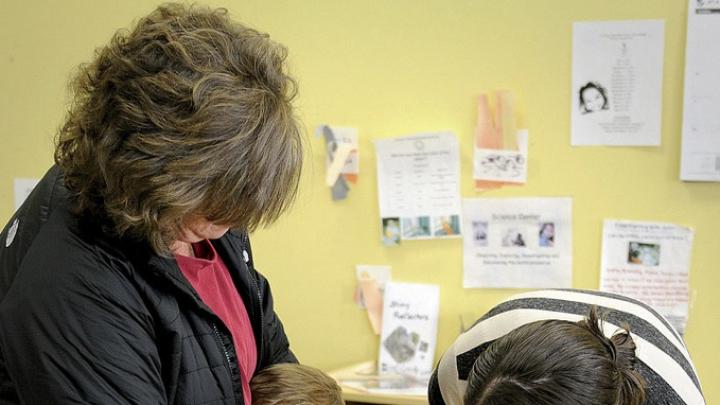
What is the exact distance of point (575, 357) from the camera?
39.1 inches

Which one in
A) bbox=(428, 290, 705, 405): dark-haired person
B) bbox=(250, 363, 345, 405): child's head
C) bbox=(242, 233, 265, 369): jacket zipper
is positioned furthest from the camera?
bbox=(250, 363, 345, 405): child's head

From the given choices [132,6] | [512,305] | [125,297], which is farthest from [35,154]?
[512,305]

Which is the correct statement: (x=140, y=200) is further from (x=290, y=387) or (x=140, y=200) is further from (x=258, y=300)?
(x=290, y=387)

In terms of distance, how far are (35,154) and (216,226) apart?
1.46 m

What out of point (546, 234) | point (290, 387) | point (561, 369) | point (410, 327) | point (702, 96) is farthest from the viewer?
point (410, 327)

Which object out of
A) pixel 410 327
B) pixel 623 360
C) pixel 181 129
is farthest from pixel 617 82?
pixel 181 129

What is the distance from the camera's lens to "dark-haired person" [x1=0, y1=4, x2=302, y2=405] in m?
0.88

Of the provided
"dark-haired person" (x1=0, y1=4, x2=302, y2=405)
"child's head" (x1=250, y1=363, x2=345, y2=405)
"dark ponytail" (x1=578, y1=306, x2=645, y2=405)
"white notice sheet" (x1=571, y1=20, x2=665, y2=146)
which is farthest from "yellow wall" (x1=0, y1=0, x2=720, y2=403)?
"dark-haired person" (x1=0, y1=4, x2=302, y2=405)

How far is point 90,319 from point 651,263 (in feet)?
4.64

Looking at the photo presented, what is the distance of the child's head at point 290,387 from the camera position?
1423 millimetres

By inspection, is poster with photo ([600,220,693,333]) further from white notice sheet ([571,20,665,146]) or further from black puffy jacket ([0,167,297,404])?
black puffy jacket ([0,167,297,404])

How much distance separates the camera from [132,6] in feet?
6.95

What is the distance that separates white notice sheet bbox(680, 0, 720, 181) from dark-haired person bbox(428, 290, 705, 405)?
30.5 inches

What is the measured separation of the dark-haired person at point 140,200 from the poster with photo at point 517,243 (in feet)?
3.48
